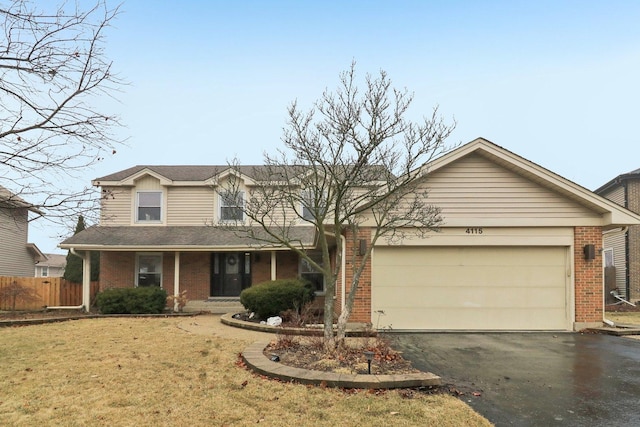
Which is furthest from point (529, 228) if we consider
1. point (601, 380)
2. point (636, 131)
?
point (636, 131)

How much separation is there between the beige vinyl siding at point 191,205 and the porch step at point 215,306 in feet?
11.1

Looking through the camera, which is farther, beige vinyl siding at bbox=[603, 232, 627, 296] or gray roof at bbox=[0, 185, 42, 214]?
beige vinyl siding at bbox=[603, 232, 627, 296]

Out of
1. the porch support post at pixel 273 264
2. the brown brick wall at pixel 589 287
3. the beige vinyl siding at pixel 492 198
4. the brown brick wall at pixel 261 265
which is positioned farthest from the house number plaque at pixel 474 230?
the brown brick wall at pixel 261 265

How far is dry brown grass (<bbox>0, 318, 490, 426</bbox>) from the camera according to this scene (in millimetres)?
4543

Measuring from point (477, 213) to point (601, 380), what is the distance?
558 cm

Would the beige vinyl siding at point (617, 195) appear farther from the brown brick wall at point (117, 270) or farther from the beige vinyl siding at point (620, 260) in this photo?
the brown brick wall at point (117, 270)

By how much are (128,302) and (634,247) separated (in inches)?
904

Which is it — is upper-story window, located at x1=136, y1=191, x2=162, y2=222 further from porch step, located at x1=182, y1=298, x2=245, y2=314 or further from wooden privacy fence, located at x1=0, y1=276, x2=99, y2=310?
porch step, located at x1=182, y1=298, x2=245, y2=314

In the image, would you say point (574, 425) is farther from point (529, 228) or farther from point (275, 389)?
point (529, 228)

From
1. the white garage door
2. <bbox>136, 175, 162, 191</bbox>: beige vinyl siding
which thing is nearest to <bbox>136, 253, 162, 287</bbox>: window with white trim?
<bbox>136, 175, 162, 191</bbox>: beige vinyl siding

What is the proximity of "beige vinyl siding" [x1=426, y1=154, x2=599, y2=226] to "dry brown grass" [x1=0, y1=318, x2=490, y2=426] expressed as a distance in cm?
651

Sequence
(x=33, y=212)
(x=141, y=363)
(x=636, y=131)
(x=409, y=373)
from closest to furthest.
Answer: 1. (x=33, y=212)
2. (x=409, y=373)
3. (x=141, y=363)
4. (x=636, y=131)

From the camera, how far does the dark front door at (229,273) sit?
17.2 m

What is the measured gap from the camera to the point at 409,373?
6.01 meters
